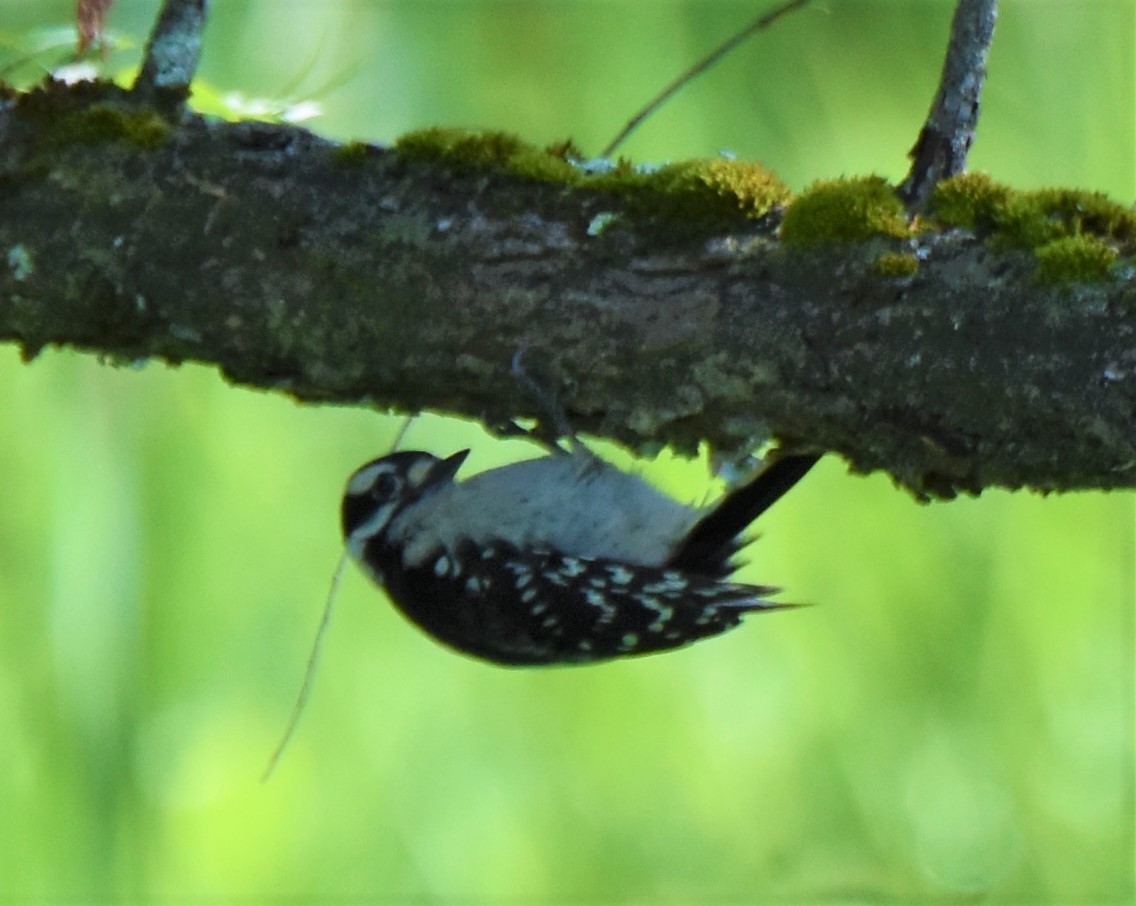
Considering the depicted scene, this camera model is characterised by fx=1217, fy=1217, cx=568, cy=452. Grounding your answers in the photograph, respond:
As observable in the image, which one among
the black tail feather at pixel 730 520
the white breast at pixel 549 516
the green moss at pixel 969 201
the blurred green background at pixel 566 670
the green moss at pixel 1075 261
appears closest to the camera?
the green moss at pixel 1075 261

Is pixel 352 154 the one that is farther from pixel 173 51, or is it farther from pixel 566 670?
pixel 566 670

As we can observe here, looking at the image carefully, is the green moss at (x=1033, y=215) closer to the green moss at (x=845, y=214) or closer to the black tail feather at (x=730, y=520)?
the green moss at (x=845, y=214)

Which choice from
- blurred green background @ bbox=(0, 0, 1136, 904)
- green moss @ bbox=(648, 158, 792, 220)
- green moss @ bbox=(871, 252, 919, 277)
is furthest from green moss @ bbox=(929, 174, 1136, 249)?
blurred green background @ bbox=(0, 0, 1136, 904)

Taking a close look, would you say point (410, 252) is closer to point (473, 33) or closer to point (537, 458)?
point (537, 458)

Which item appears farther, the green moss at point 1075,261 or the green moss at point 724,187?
the green moss at point 724,187

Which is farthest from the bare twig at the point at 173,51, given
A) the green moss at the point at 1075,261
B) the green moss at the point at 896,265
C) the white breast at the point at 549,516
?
the green moss at the point at 1075,261

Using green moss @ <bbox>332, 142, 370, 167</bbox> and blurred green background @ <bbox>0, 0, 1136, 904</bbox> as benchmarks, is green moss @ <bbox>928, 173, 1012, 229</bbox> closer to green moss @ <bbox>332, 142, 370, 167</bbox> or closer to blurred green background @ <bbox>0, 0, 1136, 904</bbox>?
green moss @ <bbox>332, 142, 370, 167</bbox>

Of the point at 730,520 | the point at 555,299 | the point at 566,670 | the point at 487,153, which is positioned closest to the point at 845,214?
the point at 555,299
